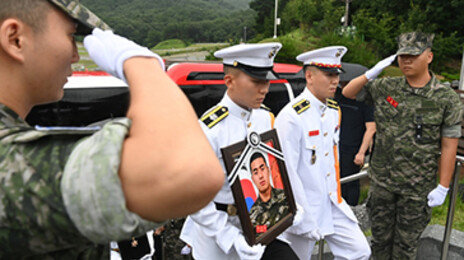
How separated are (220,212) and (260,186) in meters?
0.31

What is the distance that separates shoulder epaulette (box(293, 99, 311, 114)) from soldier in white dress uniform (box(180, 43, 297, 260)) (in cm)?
54

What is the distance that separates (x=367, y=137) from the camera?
14.7 feet

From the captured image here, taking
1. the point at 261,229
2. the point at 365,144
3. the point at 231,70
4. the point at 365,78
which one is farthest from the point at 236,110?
the point at 365,144

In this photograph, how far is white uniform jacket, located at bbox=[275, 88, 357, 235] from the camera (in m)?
2.84

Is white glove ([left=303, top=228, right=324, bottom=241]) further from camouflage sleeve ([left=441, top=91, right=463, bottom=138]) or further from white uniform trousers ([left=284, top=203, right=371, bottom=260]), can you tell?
camouflage sleeve ([left=441, top=91, right=463, bottom=138])

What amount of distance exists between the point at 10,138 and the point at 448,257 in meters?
4.64

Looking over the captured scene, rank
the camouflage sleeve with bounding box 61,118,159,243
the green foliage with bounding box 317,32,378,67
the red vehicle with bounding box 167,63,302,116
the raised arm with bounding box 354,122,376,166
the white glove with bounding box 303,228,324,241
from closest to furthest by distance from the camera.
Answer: the camouflage sleeve with bounding box 61,118,159,243, the white glove with bounding box 303,228,324,241, the red vehicle with bounding box 167,63,302,116, the raised arm with bounding box 354,122,376,166, the green foliage with bounding box 317,32,378,67

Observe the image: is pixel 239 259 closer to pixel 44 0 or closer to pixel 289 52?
pixel 44 0

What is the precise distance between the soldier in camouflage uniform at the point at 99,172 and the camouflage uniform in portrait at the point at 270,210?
1480mm

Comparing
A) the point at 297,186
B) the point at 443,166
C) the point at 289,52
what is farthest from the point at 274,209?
the point at 289,52

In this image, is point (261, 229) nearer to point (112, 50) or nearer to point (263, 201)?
point (263, 201)

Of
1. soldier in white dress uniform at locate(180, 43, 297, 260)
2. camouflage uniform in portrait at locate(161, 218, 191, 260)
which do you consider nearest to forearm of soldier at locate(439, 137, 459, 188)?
soldier in white dress uniform at locate(180, 43, 297, 260)

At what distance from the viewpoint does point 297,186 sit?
2.82 meters

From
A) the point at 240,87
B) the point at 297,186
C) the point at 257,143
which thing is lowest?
the point at 297,186
